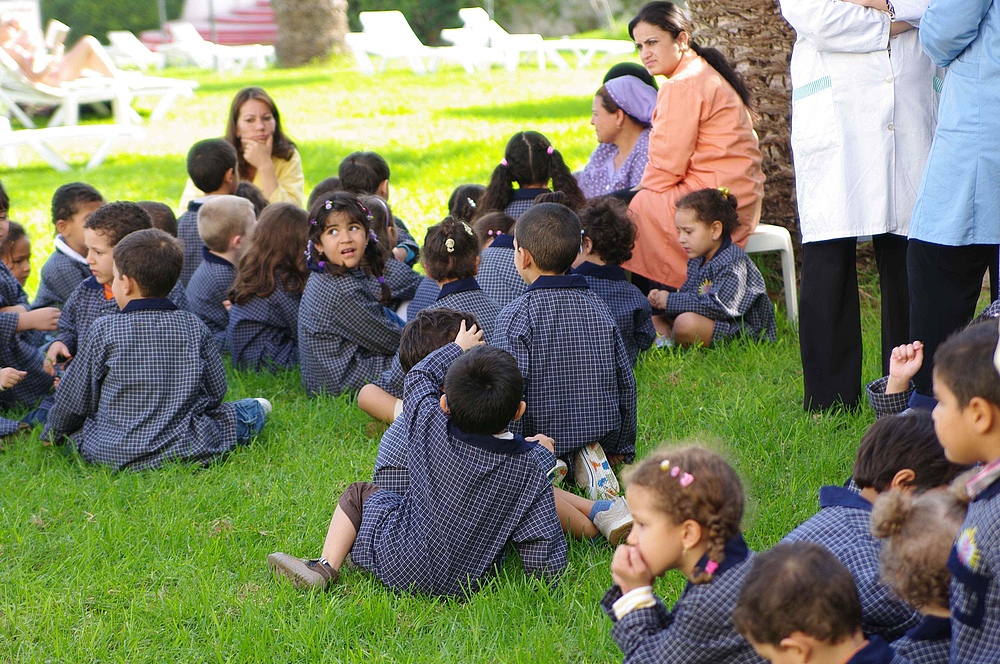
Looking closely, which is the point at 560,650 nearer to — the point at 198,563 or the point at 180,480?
the point at 198,563

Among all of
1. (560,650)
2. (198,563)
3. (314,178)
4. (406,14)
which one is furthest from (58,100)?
(406,14)

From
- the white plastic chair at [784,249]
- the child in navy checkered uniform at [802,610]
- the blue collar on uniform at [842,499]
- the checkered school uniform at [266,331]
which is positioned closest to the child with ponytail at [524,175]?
the white plastic chair at [784,249]

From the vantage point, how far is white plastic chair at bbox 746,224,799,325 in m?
5.93

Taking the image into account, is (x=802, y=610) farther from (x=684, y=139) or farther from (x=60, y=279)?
(x=60, y=279)

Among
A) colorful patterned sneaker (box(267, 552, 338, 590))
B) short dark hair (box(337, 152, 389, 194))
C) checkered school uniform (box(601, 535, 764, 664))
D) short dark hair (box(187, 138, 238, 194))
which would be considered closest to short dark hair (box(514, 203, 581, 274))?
colorful patterned sneaker (box(267, 552, 338, 590))

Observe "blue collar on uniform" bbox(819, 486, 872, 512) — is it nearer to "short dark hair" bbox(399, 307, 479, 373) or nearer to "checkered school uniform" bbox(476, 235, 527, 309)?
"short dark hair" bbox(399, 307, 479, 373)

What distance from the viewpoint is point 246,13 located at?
35.4m

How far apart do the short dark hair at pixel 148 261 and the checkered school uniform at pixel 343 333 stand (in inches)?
31.9

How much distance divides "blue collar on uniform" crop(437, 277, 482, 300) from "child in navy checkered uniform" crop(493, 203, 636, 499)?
65cm

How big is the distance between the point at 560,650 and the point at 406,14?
99.3 feet

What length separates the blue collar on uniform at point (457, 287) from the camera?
468 cm

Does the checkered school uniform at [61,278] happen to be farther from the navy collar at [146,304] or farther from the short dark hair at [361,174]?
the short dark hair at [361,174]

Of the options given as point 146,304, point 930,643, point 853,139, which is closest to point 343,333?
point 146,304

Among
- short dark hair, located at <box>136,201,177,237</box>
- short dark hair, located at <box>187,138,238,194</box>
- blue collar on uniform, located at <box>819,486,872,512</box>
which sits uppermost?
short dark hair, located at <box>187,138,238,194</box>
